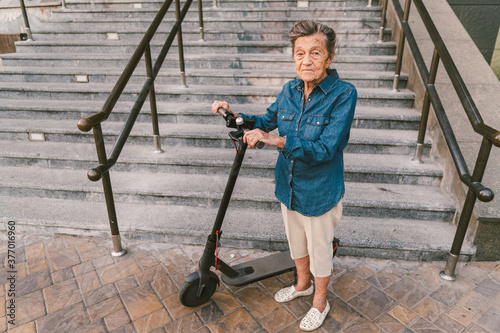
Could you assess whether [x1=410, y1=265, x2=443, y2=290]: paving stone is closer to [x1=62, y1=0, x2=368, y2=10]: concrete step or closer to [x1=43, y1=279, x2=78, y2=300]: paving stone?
[x1=43, y1=279, x2=78, y2=300]: paving stone

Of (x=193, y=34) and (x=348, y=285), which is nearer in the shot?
(x=348, y=285)

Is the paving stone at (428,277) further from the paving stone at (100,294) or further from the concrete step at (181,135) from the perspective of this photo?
the paving stone at (100,294)

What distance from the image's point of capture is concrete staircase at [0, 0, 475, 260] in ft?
9.27

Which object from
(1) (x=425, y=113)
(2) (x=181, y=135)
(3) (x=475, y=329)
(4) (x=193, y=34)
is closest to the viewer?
(3) (x=475, y=329)

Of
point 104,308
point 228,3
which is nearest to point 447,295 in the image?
point 104,308

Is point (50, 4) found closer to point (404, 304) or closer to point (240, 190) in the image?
point (240, 190)

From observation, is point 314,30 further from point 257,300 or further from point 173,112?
point 173,112

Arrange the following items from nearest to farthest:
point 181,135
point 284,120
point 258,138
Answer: point 258,138, point 284,120, point 181,135

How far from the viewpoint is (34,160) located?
11.5 ft

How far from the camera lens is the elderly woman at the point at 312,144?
156 centimetres

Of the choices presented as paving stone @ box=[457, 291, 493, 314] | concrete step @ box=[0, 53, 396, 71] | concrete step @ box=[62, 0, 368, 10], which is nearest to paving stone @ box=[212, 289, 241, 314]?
paving stone @ box=[457, 291, 493, 314]

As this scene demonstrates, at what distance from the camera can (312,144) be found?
1.56 metres

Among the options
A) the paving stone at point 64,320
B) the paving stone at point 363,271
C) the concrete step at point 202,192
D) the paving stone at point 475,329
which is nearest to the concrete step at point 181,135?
the concrete step at point 202,192

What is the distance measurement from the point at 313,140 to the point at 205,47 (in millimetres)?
3500
